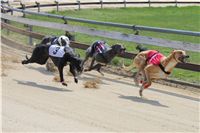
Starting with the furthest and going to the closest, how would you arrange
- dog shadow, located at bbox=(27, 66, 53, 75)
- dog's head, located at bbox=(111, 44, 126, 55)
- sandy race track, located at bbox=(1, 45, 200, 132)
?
1. dog shadow, located at bbox=(27, 66, 53, 75)
2. dog's head, located at bbox=(111, 44, 126, 55)
3. sandy race track, located at bbox=(1, 45, 200, 132)

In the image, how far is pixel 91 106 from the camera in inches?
311

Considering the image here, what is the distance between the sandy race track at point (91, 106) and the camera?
266 inches

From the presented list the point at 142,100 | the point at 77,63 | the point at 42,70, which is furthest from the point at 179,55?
the point at 42,70

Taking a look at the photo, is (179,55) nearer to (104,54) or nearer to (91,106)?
(91,106)

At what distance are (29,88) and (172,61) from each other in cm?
252

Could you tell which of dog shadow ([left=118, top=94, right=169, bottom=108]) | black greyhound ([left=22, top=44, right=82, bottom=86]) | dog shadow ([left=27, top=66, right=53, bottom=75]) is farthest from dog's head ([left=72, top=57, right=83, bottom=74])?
dog shadow ([left=27, top=66, right=53, bottom=75])

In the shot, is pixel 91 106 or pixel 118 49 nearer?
pixel 91 106

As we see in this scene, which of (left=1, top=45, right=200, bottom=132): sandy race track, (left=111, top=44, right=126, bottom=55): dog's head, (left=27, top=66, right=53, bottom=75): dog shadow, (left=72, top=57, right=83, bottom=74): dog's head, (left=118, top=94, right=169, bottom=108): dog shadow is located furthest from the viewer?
(left=27, top=66, right=53, bottom=75): dog shadow

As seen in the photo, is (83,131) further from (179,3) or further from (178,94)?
(179,3)

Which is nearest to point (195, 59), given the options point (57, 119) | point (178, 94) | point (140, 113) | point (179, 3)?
point (178, 94)

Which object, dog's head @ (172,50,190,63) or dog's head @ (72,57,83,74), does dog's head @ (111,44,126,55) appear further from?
dog's head @ (172,50,190,63)

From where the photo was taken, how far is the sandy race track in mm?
6758

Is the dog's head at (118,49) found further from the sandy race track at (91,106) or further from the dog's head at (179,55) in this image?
the dog's head at (179,55)

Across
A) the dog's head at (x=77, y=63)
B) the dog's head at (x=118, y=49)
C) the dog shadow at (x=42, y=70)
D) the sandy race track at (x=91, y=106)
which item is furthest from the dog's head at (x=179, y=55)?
the dog shadow at (x=42, y=70)
